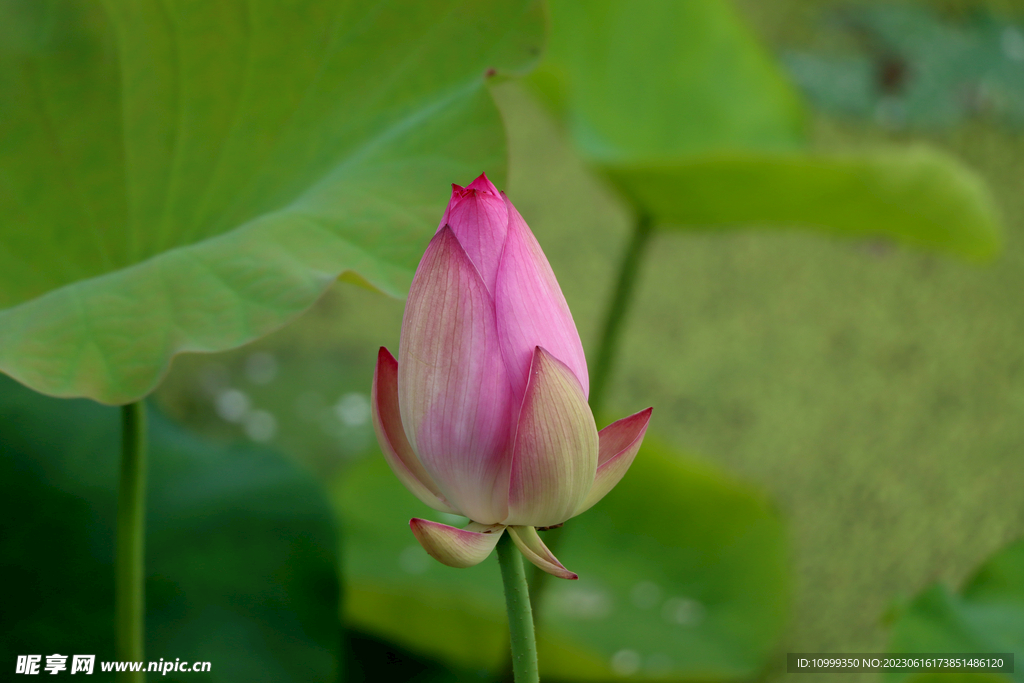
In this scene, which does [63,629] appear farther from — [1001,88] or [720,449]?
[1001,88]

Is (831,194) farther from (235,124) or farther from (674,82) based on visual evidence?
(235,124)

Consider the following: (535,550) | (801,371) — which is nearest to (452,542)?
(535,550)

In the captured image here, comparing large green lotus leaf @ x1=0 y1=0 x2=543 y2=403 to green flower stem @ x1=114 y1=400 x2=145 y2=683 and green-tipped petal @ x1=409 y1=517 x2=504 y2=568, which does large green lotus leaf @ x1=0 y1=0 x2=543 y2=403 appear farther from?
green-tipped petal @ x1=409 y1=517 x2=504 y2=568

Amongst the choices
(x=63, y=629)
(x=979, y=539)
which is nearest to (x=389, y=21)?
(x=63, y=629)

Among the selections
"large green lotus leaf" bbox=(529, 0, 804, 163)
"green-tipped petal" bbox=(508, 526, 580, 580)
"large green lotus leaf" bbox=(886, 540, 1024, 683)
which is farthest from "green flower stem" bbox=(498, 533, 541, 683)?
"large green lotus leaf" bbox=(529, 0, 804, 163)

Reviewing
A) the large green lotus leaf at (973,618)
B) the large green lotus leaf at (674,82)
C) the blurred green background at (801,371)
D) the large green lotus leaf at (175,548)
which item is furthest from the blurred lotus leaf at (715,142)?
the large green lotus leaf at (175,548)

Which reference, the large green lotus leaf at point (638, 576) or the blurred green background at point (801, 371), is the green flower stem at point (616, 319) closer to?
the large green lotus leaf at point (638, 576)
